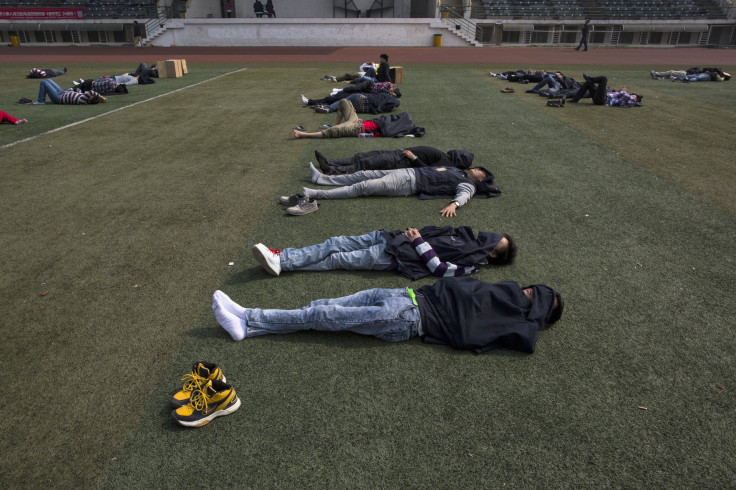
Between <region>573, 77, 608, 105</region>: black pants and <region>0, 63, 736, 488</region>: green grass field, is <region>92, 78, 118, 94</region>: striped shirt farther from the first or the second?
<region>573, 77, 608, 105</region>: black pants

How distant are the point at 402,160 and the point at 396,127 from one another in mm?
3128

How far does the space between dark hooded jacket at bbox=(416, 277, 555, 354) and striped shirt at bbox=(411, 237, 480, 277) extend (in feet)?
2.20

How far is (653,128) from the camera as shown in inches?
472

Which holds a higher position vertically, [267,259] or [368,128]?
[368,128]

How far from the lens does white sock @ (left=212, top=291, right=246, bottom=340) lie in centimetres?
399

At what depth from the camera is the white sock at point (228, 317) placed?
399cm

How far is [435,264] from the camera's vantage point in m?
4.80

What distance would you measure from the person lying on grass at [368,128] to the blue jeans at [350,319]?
7.02 m

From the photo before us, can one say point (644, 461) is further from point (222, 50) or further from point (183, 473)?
point (222, 50)

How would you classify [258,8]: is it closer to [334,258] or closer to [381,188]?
[381,188]

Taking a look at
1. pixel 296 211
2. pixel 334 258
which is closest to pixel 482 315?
pixel 334 258

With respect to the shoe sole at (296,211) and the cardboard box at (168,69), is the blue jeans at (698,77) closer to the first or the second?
the shoe sole at (296,211)

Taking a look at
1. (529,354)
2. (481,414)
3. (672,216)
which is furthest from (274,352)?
(672,216)

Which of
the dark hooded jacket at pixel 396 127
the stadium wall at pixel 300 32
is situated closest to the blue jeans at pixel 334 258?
the dark hooded jacket at pixel 396 127
